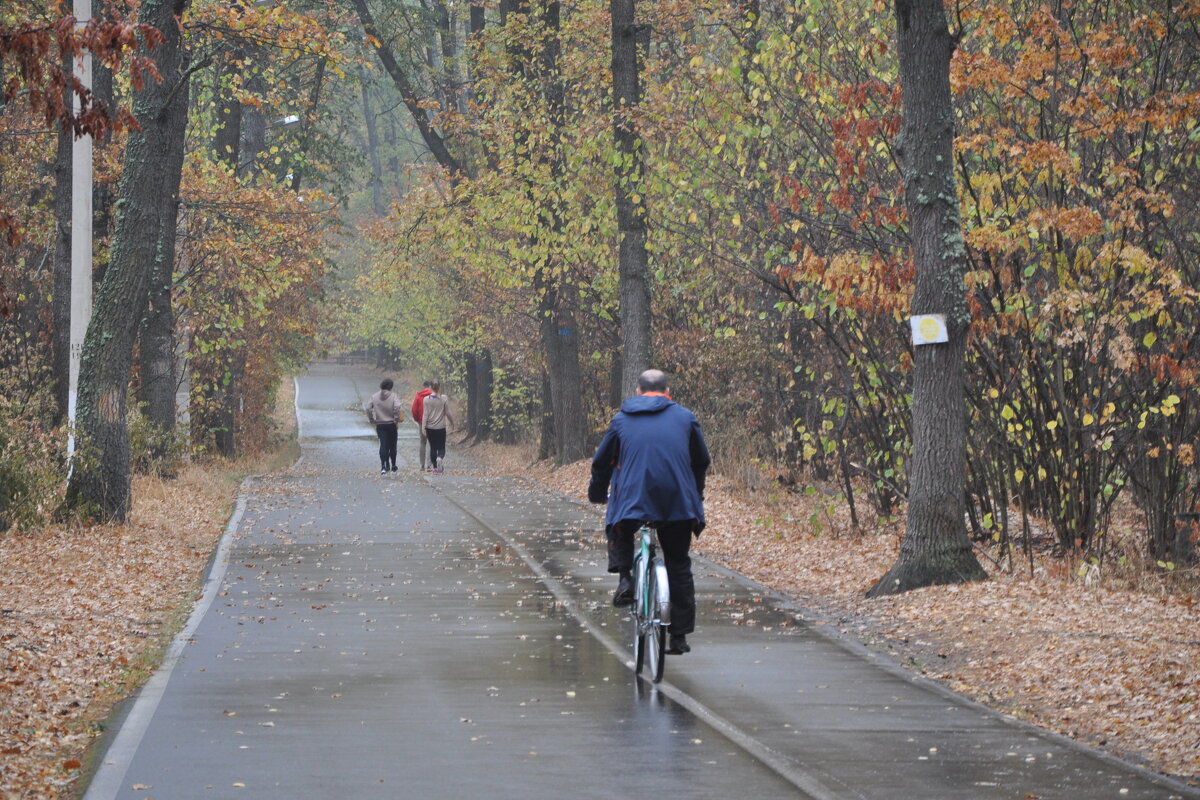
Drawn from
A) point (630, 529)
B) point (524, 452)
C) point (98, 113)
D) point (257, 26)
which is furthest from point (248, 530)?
point (524, 452)

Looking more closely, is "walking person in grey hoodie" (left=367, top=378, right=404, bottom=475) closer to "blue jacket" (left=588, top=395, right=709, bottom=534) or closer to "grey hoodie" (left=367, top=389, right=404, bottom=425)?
"grey hoodie" (left=367, top=389, right=404, bottom=425)

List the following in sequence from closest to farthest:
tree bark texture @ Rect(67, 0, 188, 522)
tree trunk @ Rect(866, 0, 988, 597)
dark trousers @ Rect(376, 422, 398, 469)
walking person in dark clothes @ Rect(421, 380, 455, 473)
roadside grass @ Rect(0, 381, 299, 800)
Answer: roadside grass @ Rect(0, 381, 299, 800)
tree trunk @ Rect(866, 0, 988, 597)
tree bark texture @ Rect(67, 0, 188, 522)
dark trousers @ Rect(376, 422, 398, 469)
walking person in dark clothes @ Rect(421, 380, 455, 473)

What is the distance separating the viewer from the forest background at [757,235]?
1362 cm

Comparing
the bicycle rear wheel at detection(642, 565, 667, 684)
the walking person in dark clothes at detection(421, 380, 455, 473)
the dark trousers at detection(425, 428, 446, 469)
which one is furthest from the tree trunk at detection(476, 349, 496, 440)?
the bicycle rear wheel at detection(642, 565, 667, 684)

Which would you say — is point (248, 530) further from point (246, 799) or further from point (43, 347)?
point (246, 799)

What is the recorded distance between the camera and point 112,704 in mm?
9070

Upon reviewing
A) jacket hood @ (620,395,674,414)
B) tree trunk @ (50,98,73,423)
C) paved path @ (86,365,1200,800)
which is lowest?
paved path @ (86,365,1200,800)

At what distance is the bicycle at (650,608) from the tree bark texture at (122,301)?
10.1m

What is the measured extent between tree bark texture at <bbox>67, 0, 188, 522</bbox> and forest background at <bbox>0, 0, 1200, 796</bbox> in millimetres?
66

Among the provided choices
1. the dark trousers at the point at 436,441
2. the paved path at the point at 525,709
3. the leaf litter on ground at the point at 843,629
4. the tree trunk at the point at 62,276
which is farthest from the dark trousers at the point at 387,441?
the paved path at the point at 525,709

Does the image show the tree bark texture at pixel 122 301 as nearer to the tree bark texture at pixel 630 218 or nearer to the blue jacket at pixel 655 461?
the tree bark texture at pixel 630 218

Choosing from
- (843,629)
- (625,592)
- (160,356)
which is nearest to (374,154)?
(160,356)

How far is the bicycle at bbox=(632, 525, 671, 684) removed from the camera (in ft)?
31.9

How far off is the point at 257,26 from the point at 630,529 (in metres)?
11.7
